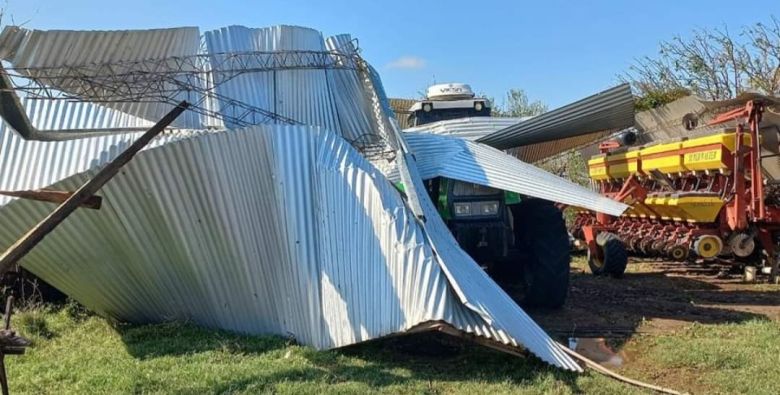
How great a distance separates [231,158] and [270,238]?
73cm

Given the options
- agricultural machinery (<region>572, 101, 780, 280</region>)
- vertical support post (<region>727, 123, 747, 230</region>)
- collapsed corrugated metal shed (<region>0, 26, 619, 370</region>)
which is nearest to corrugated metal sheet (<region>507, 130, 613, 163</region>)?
agricultural machinery (<region>572, 101, 780, 280</region>)

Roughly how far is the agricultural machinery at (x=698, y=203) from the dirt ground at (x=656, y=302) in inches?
13.9

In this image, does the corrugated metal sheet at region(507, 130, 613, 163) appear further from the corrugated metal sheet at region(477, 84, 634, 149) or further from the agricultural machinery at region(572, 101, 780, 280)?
the corrugated metal sheet at region(477, 84, 634, 149)

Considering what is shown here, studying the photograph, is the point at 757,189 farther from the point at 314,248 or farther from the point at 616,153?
the point at 314,248

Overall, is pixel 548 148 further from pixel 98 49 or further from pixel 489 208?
pixel 98 49

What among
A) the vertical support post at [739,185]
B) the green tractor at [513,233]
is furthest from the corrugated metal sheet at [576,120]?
the vertical support post at [739,185]

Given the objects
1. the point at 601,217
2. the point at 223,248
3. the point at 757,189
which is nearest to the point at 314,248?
the point at 223,248

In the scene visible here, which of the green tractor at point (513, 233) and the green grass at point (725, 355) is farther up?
the green tractor at point (513, 233)

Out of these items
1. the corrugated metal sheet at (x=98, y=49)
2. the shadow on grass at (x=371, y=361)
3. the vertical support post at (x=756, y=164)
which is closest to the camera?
the shadow on grass at (x=371, y=361)

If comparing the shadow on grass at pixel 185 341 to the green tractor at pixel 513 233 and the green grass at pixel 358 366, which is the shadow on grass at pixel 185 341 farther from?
the green tractor at pixel 513 233

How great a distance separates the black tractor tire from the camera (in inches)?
301

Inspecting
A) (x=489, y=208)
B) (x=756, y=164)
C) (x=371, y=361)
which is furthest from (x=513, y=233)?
(x=756, y=164)

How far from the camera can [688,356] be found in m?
5.57

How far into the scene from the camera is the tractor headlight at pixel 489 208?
7.45m
